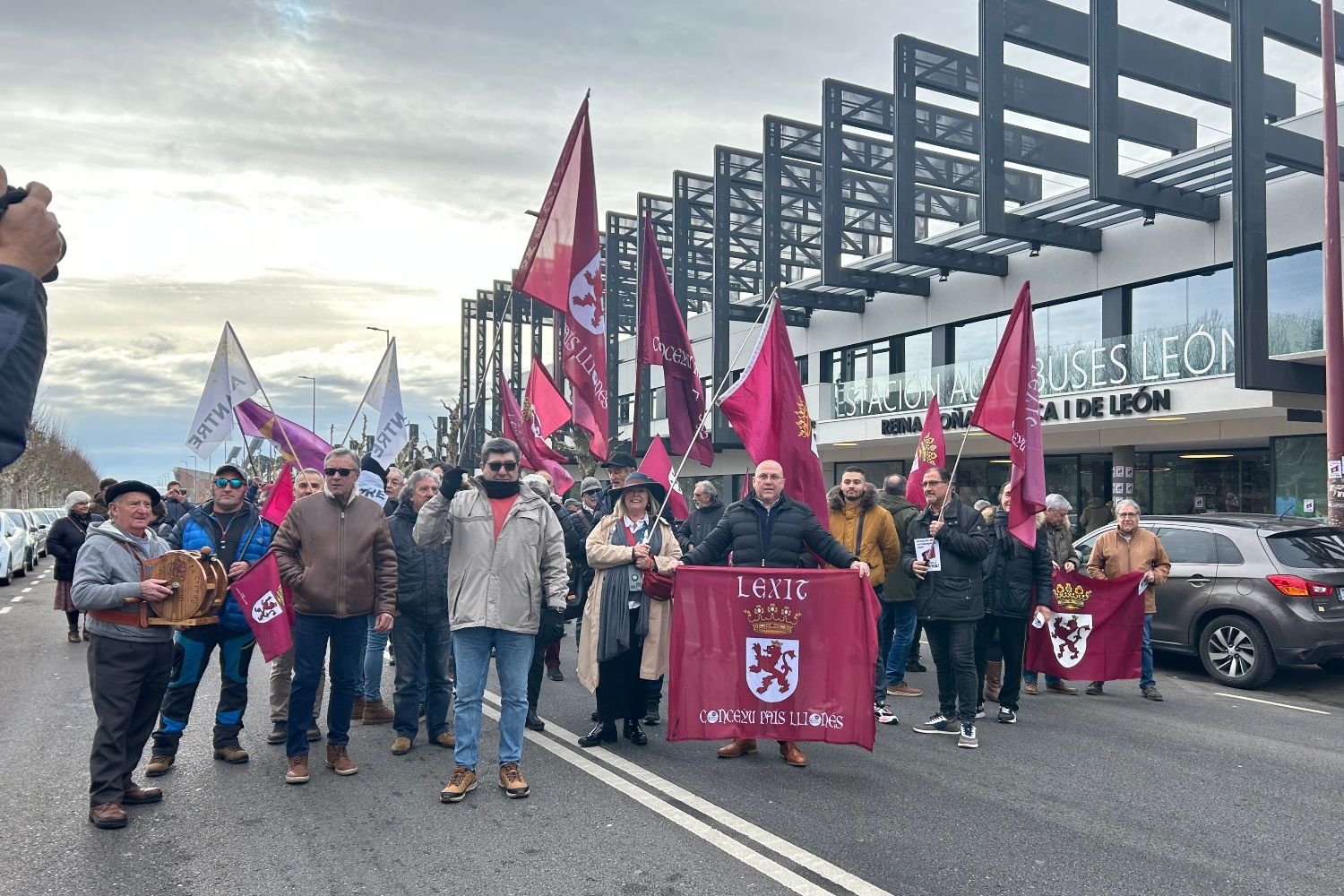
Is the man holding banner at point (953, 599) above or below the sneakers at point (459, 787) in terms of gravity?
above

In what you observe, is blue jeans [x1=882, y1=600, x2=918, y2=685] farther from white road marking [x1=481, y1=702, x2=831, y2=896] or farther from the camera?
the camera

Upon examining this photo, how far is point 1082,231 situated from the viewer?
21.2m

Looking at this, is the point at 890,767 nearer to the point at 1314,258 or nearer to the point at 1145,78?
the point at 1314,258

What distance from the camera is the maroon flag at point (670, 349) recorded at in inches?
379

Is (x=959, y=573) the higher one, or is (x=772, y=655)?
(x=959, y=573)

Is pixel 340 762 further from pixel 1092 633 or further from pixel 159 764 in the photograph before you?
pixel 1092 633

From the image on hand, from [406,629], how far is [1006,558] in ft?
15.3

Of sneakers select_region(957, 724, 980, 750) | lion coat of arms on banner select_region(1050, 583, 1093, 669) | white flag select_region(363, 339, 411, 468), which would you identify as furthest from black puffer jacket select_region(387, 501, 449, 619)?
white flag select_region(363, 339, 411, 468)

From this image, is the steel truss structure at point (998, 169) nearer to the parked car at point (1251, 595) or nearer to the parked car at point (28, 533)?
the parked car at point (1251, 595)

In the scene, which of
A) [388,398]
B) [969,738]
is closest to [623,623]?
[969,738]

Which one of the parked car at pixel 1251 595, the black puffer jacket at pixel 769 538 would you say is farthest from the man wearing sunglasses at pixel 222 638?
the parked car at pixel 1251 595

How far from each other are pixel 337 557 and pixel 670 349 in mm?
4474

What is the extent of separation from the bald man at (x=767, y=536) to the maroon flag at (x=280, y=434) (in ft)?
20.3

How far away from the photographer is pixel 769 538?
22.0 feet
